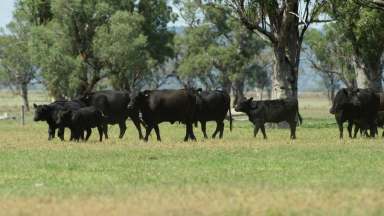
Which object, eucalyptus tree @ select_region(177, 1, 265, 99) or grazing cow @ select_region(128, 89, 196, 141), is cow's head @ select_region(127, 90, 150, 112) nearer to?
grazing cow @ select_region(128, 89, 196, 141)

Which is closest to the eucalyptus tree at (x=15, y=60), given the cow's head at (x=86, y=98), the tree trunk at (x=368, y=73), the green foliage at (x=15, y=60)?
the green foliage at (x=15, y=60)

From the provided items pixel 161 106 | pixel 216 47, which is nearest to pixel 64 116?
pixel 161 106

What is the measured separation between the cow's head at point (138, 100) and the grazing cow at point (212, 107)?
2.67m

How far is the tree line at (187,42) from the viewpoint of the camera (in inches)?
1676

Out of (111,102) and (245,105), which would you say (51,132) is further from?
(245,105)

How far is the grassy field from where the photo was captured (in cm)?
1219

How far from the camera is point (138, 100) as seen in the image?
89.8ft

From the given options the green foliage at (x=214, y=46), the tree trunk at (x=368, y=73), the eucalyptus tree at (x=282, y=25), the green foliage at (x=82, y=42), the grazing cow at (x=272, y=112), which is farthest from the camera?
the green foliage at (x=214, y=46)

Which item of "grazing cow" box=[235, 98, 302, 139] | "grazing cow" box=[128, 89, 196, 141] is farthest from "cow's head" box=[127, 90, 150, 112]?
"grazing cow" box=[235, 98, 302, 139]

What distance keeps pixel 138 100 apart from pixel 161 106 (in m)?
0.74

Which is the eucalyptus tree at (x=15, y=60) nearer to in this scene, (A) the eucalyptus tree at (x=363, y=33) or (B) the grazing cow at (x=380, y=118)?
(A) the eucalyptus tree at (x=363, y=33)

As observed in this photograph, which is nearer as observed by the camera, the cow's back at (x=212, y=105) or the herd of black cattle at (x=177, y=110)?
the herd of black cattle at (x=177, y=110)

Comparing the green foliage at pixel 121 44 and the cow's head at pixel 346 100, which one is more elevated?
the green foliage at pixel 121 44

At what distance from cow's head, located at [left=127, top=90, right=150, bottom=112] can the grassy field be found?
129 inches
